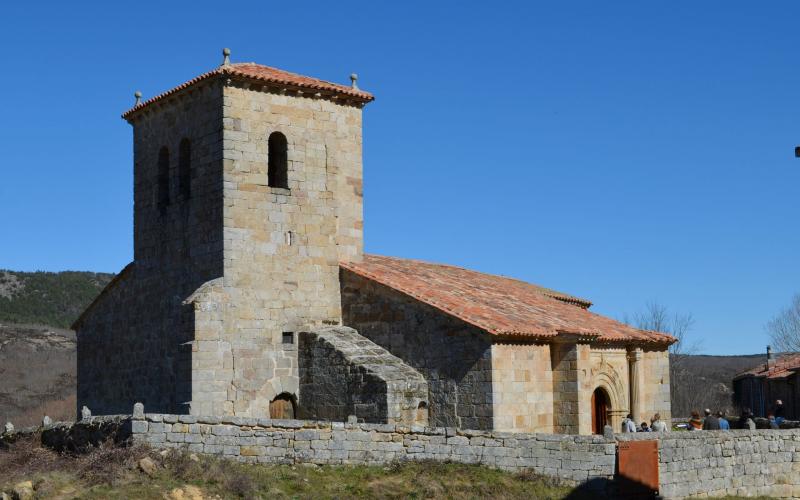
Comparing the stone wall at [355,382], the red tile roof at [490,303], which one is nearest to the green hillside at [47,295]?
the red tile roof at [490,303]

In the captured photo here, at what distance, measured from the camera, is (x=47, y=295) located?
84625 mm

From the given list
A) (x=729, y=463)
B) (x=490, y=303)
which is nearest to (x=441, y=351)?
(x=490, y=303)

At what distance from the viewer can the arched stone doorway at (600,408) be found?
27.3 meters

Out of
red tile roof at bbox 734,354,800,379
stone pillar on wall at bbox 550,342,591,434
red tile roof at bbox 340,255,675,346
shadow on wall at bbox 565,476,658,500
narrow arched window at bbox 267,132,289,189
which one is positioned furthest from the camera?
red tile roof at bbox 734,354,800,379

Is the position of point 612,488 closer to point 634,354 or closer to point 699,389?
point 634,354

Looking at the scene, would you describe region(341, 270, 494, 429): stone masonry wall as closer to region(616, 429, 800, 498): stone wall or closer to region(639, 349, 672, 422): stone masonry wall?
region(616, 429, 800, 498): stone wall

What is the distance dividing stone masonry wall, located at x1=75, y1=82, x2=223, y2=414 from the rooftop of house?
266 mm

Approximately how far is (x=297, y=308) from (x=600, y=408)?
26.9 feet

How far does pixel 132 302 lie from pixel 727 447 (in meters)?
14.8

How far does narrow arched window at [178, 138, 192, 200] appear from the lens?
26234 mm

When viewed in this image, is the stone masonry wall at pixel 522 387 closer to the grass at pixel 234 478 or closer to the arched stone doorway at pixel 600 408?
the arched stone doorway at pixel 600 408

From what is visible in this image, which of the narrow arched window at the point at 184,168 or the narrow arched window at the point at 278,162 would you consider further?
the narrow arched window at the point at 184,168

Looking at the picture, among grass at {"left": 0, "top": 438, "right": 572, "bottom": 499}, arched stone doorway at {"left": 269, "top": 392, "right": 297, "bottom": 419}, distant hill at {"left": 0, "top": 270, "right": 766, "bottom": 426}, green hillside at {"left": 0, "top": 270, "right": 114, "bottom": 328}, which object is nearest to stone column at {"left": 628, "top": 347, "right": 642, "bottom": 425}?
grass at {"left": 0, "top": 438, "right": 572, "bottom": 499}

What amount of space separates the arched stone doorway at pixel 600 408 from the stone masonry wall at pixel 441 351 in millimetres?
5195
